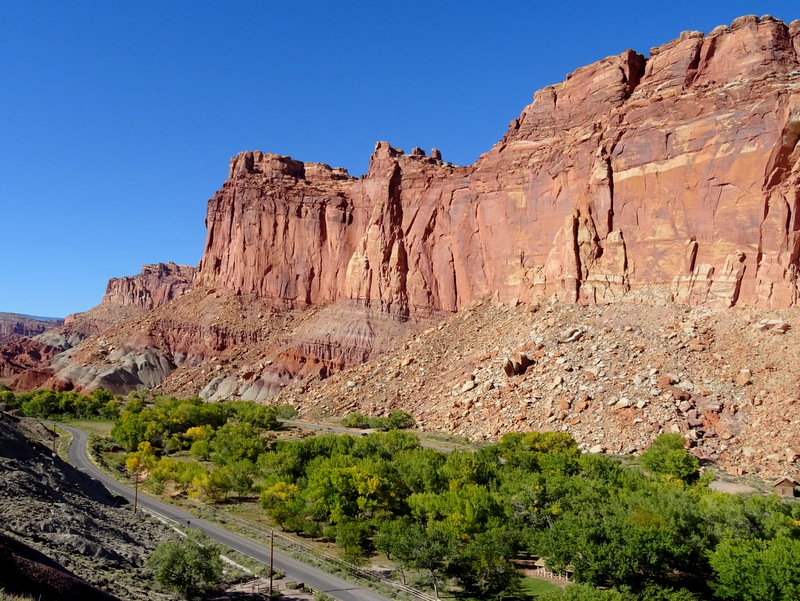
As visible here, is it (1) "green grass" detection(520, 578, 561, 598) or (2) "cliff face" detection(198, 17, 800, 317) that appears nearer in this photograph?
(1) "green grass" detection(520, 578, 561, 598)

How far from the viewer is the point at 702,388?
46438 millimetres

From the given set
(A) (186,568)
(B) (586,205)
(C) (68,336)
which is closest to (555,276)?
(B) (586,205)

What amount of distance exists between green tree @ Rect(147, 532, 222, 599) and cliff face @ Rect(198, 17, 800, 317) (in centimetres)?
4873

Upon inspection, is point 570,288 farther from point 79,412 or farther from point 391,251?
point 79,412

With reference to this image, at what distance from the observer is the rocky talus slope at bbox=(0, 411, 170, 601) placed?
11320 mm

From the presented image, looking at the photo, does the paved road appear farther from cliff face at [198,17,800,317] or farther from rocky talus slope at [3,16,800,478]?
cliff face at [198,17,800,317]

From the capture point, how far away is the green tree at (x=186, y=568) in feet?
71.4

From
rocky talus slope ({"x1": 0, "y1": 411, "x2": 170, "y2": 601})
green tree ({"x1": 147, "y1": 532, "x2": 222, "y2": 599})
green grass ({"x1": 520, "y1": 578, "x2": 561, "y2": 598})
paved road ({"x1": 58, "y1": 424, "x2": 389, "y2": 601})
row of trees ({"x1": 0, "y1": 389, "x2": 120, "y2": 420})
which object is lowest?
green grass ({"x1": 520, "y1": 578, "x2": 561, "y2": 598})

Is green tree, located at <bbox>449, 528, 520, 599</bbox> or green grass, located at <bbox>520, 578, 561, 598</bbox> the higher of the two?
green tree, located at <bbox>449, 528, 520, 599</bbox>

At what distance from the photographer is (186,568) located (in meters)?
22.2

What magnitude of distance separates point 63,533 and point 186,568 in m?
4.74

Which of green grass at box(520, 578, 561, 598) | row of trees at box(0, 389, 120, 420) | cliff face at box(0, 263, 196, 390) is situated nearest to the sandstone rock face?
cliff face at box(0, 263, 196, 390)

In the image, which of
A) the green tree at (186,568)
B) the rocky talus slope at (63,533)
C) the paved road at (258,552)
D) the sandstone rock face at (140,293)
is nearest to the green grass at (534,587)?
the paved road at (258,552)

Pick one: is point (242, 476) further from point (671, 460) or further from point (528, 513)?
point (671, 460)
